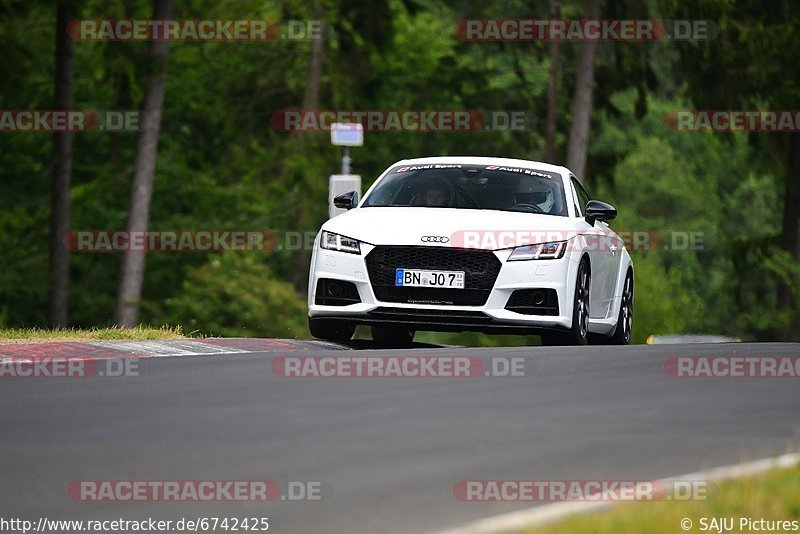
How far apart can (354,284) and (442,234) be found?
867mm

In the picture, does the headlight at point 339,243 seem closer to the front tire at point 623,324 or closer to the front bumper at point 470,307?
the front bumper at point 470,307

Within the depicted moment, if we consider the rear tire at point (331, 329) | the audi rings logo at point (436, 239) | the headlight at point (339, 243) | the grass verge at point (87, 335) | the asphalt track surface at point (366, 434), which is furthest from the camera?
the rear tire at point (331, 329)

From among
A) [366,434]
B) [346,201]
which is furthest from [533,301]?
[366,434]

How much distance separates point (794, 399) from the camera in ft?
35.6

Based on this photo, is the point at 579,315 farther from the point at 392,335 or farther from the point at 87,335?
the point at 87,335

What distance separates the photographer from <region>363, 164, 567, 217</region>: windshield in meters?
15.8

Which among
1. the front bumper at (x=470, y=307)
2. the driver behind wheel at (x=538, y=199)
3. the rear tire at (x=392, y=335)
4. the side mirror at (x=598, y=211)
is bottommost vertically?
the rear tire at (x=392, y=335)

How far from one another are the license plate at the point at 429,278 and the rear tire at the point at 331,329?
0.83 meters

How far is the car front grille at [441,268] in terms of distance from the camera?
14.4 metres

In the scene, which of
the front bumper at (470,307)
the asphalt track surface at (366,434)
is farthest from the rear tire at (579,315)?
the asphalt track surface at (366,434)

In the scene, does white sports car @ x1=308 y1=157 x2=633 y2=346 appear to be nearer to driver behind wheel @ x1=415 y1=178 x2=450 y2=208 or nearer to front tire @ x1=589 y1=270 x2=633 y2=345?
driver behind wheel @ x1=415 y1=178 x2=450 y2=208

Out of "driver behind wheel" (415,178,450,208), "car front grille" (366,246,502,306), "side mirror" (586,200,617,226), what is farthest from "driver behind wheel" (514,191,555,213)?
"car front grille" (366,246,502,306)

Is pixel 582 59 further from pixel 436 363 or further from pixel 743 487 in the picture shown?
pixel 743 487

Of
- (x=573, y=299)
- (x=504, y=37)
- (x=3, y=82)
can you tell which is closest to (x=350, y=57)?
(x=504, y=37)
